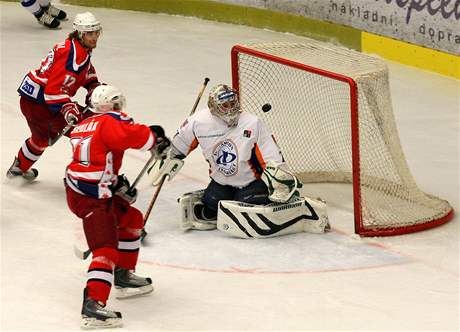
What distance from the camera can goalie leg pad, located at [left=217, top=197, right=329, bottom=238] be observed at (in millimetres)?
6184

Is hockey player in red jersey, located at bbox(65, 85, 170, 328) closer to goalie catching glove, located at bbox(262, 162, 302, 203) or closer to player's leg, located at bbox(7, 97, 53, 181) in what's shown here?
goalie catching glove, located at bbox(262, 162, 302, 203)

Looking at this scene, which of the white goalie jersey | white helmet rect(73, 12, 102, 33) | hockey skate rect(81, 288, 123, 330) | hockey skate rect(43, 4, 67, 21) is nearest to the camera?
hockey skate rect(81, 288, 123, 330)

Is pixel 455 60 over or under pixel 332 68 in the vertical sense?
under

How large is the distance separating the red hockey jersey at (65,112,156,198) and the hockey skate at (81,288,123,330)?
1.41ft

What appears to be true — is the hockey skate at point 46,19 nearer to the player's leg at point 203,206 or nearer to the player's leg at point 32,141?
the player's leg at point 32,141

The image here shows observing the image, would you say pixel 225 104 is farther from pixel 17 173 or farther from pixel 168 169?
pixel 17 173

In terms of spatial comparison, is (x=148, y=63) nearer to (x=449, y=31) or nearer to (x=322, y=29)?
(x=322, y=29)

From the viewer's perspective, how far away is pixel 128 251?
544 cm

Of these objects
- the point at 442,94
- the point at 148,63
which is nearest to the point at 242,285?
the point at 442,94

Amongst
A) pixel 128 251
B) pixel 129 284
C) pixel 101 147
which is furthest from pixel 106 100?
pixel 129 284

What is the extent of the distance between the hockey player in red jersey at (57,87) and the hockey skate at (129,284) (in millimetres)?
1363

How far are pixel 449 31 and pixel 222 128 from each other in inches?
134

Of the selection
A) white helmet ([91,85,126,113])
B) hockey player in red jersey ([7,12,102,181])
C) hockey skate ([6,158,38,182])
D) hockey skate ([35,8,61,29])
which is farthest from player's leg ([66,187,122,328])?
hockey skate ([35,8,61,29])

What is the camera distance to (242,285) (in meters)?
5.67
